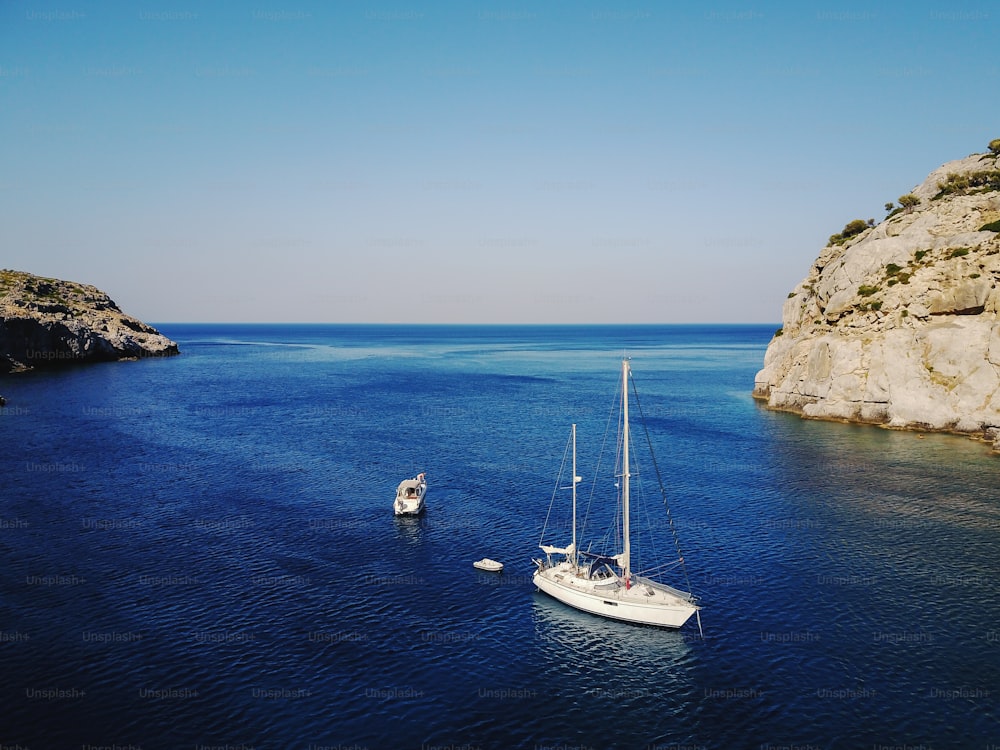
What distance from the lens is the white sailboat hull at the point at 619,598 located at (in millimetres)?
45375

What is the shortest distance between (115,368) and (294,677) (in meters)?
192

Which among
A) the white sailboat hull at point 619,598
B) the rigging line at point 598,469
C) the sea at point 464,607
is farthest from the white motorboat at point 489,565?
the rigging line at point 598,469

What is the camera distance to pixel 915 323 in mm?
109500

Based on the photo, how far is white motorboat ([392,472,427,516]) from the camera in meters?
68.3

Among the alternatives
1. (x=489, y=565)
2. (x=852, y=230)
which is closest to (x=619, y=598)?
(x=489, y=565)

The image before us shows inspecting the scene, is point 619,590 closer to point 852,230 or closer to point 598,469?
point 598,469

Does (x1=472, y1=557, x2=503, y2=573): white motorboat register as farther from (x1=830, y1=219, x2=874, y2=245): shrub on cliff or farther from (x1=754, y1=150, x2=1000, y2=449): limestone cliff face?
(x1=830, y1=219, x2=874, y2=245): shrub on cliff

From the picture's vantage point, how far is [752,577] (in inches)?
2105

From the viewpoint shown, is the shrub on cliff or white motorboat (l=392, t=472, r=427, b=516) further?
the shrub on cliff

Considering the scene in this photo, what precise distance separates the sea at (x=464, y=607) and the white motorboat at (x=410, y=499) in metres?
1.64

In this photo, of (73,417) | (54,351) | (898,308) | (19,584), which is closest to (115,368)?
(54,351)

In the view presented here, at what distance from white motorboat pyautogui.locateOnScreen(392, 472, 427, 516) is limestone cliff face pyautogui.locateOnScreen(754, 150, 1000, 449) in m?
80.8

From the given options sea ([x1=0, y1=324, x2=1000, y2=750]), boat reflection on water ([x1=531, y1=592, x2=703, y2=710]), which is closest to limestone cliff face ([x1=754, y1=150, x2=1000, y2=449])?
sea ([x1=0, y1=324, x2=1000, y2=750])

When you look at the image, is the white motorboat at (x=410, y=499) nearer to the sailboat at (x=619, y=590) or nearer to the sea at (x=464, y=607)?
the sea at (x=464, y=607)
